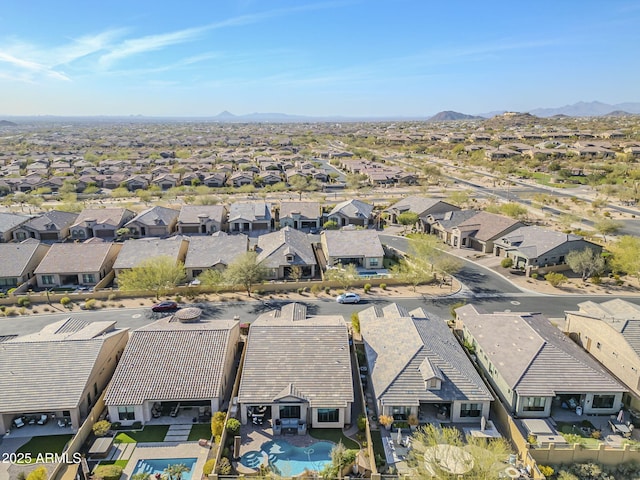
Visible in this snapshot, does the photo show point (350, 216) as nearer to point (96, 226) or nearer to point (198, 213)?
point (198, 213)

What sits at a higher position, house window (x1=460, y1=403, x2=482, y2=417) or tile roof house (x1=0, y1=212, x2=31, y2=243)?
tile roof house (x1=0, y1=212, x2=31, y2=243)

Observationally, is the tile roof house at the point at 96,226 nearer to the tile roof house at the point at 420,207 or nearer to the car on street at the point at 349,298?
the car on street at the point at 349,298

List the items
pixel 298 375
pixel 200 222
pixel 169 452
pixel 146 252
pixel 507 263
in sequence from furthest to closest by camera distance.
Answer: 1. pixel 200 222
2. pixel 507 263
3. pixel 146 252
4. pixel 298 375
5. pixel 169 452

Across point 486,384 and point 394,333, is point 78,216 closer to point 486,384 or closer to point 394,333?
point 394,333

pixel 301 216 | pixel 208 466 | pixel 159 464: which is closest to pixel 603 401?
pixel 208 466

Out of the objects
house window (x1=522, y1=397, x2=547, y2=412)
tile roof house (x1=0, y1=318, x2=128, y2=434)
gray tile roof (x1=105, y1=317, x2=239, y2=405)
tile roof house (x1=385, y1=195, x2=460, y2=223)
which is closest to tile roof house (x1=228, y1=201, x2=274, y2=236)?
tile roof house (x1=385, y1=195, x2=460, y2=223)

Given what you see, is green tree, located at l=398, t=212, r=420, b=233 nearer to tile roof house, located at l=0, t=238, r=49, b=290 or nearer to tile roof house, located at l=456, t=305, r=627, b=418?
tile roof house, located at l=456, t=305, r=627, b=418

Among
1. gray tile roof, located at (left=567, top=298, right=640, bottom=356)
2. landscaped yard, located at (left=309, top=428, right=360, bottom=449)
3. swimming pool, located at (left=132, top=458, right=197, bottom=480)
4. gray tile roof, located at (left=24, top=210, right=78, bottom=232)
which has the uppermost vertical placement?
gray tile roof, located at (left=24, top=210, right=78, bottom=232)
